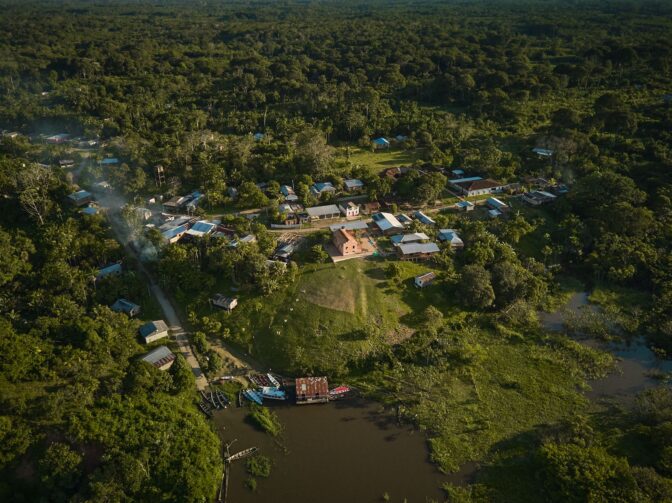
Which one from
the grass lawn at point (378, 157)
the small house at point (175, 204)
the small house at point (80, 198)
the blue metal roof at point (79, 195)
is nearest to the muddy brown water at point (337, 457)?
the small house at point (175, 204)

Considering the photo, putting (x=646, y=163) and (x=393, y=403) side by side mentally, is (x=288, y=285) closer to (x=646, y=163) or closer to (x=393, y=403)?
(x=393, y=403)

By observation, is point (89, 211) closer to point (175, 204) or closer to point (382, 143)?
point (175, 204)

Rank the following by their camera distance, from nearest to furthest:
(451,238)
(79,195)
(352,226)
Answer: (451,238)
(352,226)
(79,195)

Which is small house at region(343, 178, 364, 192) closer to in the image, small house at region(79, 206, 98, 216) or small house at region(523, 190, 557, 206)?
small house at region(523, 190, 557, 206)

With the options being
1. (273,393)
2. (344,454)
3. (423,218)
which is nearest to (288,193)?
(423,218)

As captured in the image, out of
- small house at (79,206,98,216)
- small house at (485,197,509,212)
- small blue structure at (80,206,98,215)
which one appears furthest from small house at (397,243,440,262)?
small blue structure at (80,206,98,215)

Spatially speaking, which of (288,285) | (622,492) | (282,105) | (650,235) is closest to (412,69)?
(282,105)
